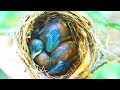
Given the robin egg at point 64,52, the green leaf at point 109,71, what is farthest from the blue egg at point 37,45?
the green leaf at point 109,71

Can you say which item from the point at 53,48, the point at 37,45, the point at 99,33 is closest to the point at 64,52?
the point at 53,48

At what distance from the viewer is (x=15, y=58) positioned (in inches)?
96.4

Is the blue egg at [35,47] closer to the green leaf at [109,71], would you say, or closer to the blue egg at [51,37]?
the blue egg at [51,37]

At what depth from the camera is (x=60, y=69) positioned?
2.42 meters

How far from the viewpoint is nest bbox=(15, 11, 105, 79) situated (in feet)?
7.99

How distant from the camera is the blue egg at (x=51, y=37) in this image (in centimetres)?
247

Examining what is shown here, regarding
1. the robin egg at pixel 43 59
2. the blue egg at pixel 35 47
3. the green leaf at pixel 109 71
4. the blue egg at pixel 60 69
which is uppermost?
the blue egg at pixel 35 47

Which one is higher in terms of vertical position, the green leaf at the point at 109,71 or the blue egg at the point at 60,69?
the blue egg at the point at 60,69

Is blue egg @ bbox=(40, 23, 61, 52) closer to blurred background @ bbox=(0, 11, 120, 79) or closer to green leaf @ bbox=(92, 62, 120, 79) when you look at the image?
blurred background @ bbox=(0, 11, 120, 79)

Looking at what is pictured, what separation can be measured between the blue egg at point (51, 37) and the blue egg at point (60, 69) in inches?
6.5
